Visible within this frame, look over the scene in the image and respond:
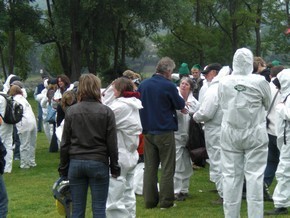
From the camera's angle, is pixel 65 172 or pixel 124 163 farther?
pixel 124 163

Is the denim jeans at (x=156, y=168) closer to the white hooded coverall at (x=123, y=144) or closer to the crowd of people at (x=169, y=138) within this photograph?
the crowd of people at (x=169, y=138)

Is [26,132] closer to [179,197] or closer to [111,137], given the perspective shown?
[179,197]

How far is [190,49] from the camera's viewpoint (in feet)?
176

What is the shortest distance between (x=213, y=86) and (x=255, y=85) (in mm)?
1598

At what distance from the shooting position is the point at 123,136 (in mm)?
8086

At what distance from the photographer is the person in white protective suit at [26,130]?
44.5ft

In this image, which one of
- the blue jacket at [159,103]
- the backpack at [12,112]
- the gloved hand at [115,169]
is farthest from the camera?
the backpack at [12,112]

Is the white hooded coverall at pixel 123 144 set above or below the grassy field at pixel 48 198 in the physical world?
above

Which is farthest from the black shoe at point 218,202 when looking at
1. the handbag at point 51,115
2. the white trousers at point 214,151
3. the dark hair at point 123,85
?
the handbag at point 51,115

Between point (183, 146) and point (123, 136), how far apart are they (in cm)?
223

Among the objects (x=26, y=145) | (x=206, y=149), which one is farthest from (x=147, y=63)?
(x=206, y=149)

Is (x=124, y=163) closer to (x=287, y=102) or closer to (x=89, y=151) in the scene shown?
(x=89, y=151)

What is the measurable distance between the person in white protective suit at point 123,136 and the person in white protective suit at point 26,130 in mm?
5761

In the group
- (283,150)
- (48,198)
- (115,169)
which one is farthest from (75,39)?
(115,169)
